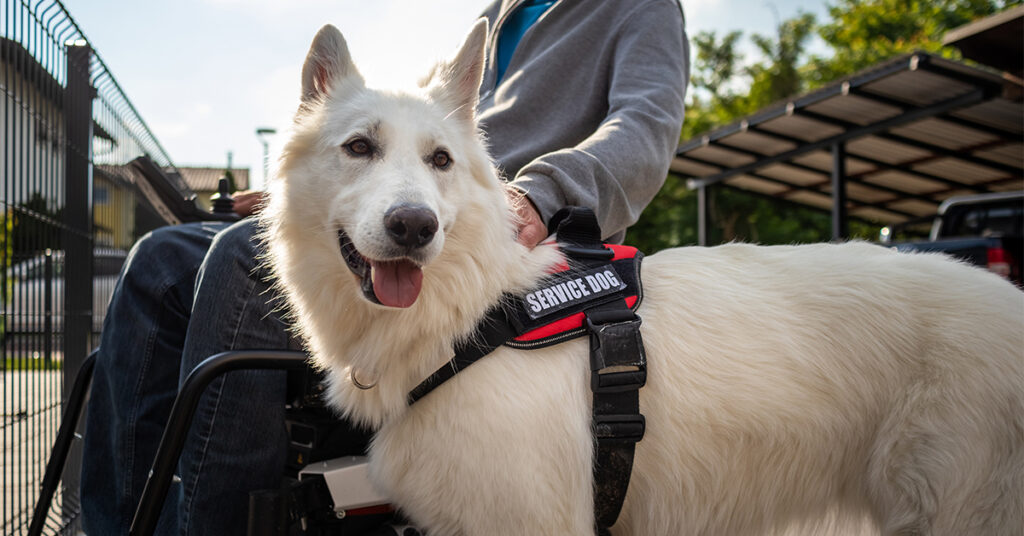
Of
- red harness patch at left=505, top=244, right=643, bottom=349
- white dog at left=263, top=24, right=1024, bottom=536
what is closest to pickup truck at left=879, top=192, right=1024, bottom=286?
white dog at left=263, top=24, right=1024, bottom=536

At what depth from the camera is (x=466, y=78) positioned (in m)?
2.36

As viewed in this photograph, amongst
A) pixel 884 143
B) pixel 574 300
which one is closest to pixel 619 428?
pixel 574 300

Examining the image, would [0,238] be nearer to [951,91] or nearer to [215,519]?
[215,519]

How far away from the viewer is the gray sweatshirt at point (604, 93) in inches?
105

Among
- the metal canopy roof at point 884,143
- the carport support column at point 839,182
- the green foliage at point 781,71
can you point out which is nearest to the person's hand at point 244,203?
the metal canopy roof at point 884,143

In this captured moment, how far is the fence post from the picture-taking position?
161 inches

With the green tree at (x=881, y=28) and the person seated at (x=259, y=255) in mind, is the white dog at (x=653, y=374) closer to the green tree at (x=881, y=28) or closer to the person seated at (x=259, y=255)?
the person seated at (x=259, y=255)

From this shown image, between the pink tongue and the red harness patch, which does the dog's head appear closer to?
the pink tongue

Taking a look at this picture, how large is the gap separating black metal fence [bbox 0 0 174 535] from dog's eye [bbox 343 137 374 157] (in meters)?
1.95

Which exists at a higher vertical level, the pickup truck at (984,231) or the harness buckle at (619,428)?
the pickup truck at (984,231)

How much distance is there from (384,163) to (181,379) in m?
1.03

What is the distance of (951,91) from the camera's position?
10453 millimetres

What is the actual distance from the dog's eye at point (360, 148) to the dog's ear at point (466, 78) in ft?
1.14

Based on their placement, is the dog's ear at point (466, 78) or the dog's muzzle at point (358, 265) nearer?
the dog's muzzle at point (358, 265)
